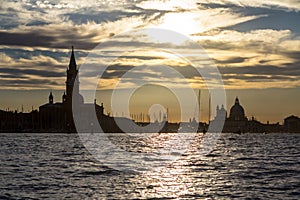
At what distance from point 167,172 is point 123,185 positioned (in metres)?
13.0

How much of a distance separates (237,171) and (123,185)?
18.8 metres

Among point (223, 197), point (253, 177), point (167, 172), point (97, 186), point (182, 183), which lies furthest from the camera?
point (167, 172)

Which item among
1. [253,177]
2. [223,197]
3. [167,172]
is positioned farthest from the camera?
[167,172]

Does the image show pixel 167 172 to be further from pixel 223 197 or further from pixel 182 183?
pixel 223 197

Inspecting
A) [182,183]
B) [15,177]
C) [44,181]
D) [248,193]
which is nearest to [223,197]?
[248,193]

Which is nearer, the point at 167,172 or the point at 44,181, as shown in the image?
the point at 44,181

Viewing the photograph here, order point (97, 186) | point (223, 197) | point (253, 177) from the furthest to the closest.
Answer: point (253, 177), point (97, 186), point (223, 197)

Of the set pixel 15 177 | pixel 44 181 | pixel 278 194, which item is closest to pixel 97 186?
pixel 44 181

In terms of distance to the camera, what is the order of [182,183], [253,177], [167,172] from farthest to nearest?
1. [167,172]
2. [253,177]
3. [182,183]

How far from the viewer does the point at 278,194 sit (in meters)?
41.6

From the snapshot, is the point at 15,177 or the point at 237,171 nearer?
the point at 15,177

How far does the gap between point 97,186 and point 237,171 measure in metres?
20.7

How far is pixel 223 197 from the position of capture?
1567 inches

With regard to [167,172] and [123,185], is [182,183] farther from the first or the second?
[167,172]
